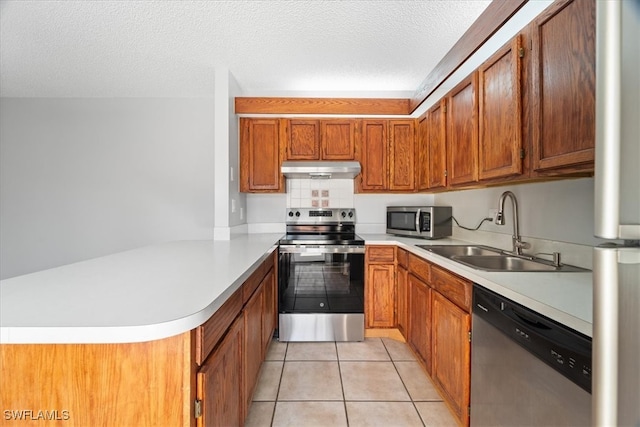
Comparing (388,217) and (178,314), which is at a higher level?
(388,217)

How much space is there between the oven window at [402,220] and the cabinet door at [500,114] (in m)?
1.02

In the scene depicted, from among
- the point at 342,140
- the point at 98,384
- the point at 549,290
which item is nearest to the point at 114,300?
the point at 98,384

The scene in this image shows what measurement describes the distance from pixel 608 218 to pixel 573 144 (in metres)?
0.94

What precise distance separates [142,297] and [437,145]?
238 centimetres

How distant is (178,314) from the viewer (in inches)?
30.9

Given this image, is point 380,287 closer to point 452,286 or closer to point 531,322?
point 452,286

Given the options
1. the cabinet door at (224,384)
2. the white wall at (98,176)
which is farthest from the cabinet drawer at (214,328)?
the white wall at (98,176)

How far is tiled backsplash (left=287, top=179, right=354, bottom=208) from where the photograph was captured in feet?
11.0

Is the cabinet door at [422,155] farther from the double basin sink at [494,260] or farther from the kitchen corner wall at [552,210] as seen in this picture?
the double basin sink at [494,260]

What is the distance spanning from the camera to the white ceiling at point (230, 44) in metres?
1.91

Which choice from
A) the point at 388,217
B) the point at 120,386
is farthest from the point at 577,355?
the point at 388,217

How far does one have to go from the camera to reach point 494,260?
195 cm

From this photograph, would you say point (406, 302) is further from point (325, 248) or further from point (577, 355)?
point (577, 355)

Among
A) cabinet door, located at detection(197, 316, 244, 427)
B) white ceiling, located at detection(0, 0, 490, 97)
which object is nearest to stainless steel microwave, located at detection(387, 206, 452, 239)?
white ceiling, located at detection(0, 0, 490, 97)
